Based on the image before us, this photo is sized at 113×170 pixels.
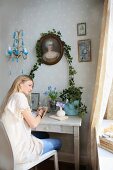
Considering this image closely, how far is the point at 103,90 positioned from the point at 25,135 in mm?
921

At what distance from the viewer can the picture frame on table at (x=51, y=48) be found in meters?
2.71

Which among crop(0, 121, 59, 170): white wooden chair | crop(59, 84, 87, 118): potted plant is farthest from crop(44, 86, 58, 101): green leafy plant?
crop(0, 121, 59, 170): white wooden chair

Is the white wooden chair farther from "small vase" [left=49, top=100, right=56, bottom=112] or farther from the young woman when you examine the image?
"small vase" [left=49, top=100, right=56, bottom=112]

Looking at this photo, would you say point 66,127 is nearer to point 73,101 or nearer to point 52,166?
point 73,101

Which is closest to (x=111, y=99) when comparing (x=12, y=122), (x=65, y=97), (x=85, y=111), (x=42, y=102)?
(x=85, y=111)

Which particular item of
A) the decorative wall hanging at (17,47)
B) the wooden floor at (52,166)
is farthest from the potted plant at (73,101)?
the decorative wall hanging at (17,47)

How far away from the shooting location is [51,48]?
2752mm

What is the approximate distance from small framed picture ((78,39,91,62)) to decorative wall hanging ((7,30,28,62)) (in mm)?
841

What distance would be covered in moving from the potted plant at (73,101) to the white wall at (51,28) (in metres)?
0.12

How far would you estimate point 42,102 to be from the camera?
2863 mm

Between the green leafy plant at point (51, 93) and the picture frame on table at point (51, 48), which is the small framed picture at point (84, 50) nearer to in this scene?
the picture frame on table at point (51, 48)

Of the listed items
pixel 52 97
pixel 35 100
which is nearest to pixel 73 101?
pixel 52 97

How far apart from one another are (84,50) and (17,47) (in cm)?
104

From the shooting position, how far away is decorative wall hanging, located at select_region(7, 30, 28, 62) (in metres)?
2.88
